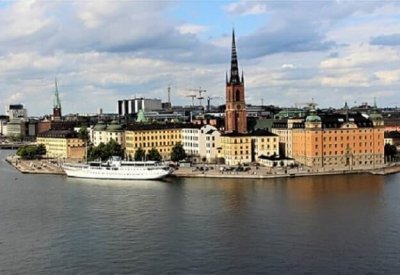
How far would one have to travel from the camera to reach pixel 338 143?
51.8 m

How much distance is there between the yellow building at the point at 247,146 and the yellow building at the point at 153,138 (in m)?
9.25

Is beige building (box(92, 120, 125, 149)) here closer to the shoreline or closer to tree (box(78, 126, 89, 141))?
tree (box(78, 126, 89, 141))

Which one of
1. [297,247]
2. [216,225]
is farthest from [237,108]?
[297,247]

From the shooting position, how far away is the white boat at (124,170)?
4600 centimetres

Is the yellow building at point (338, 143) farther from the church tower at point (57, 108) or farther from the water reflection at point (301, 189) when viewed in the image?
the church tower at point (57, 108)

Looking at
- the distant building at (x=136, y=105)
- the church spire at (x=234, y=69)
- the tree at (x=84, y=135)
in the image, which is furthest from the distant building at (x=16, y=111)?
the church spire at (x=234, y=69)

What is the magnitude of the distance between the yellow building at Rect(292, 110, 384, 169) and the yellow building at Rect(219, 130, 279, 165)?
2146 millimetres

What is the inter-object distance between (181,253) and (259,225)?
5.39m

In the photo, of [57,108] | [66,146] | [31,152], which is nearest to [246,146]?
[66,146]

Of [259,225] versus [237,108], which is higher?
[237,108]

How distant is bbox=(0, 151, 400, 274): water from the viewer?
70.6ft

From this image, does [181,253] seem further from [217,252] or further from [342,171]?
[342,171]

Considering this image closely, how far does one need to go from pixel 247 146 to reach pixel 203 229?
27.6 m

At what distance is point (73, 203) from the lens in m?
34.1
